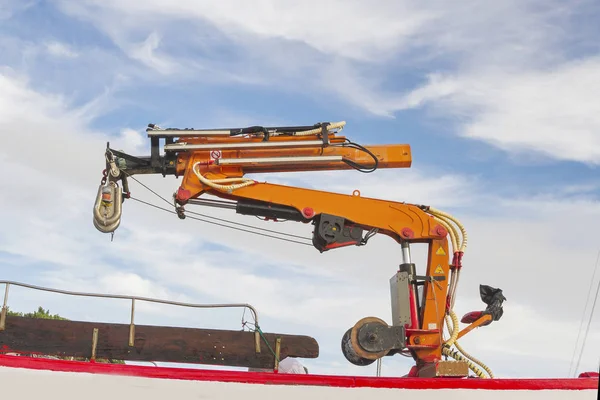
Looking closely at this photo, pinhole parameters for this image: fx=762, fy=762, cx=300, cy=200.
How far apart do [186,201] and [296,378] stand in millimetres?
3506

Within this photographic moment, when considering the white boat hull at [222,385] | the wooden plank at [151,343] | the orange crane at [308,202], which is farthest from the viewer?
the orange crane at [308,202]

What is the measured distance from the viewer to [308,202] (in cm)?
1077

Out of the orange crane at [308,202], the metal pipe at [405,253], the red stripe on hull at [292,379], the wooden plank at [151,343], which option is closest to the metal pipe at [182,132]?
the orange crane at [308,202]

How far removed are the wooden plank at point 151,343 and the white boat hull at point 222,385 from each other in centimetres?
140

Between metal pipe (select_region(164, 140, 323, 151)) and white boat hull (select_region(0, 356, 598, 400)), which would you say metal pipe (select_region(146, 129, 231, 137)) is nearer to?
metal pipe (select_region(164, 140, 323, 151))

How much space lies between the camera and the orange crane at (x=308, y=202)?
10.6 metres

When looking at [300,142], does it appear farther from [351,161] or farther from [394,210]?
[394,210]

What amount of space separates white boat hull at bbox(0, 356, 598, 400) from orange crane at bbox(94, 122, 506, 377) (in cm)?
160

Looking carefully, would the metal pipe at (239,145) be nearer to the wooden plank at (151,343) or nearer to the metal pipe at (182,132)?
the metal pipe at (182,132)


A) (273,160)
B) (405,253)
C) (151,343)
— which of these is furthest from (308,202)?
(151,343)

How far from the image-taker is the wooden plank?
9.80 meters

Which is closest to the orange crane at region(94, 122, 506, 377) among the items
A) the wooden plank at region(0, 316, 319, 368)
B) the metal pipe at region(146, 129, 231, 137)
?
the metal pipe at region(146, 129, 231, 137)

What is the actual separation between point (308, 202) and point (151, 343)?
288 centimetres

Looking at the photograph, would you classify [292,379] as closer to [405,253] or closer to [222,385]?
[222,385]
